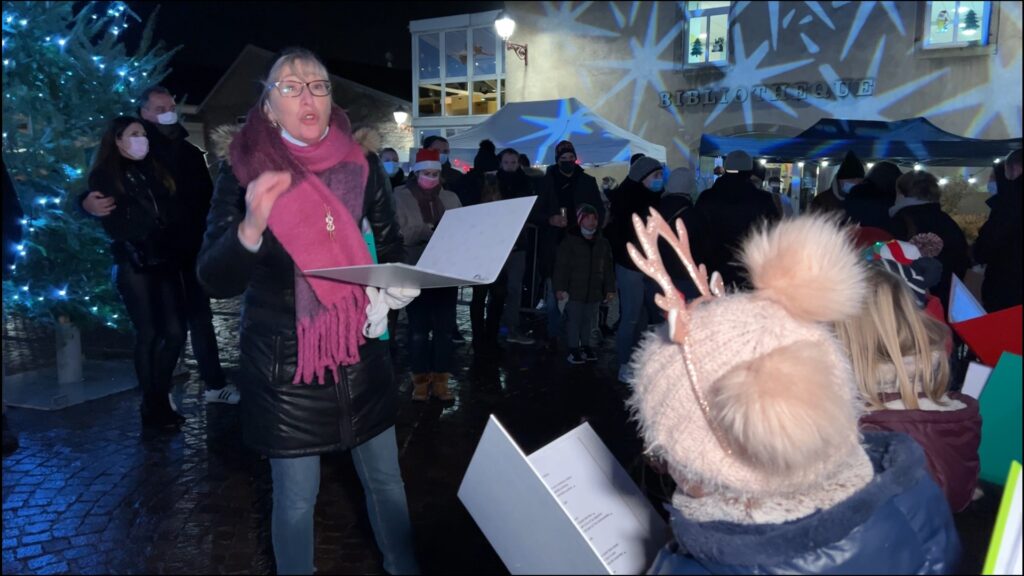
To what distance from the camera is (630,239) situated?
19.2 feet

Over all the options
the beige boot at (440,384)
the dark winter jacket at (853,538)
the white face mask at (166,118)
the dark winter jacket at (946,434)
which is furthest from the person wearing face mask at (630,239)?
the dark winter jacket at (853,538)

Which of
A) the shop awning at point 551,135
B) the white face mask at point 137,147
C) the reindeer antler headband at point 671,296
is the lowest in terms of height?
the reindeer antler headband at point 671,296

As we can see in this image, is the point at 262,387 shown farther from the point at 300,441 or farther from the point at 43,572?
the point at 43,572

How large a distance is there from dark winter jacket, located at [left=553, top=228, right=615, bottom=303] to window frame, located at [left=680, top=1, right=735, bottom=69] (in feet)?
13.2

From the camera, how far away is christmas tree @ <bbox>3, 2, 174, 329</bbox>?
16.2 ft

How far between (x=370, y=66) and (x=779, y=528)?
35189 mm

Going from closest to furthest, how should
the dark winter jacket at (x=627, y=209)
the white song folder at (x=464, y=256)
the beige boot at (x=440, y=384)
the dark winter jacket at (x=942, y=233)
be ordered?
1. the white song folder at (x=464, y=256)
2. the dark winter jacket at (x=942, y=233)
3. the beige boot at (x=440, y=384)
4. the dark winter jacket at (x=627, y=209)

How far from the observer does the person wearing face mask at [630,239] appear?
562cm

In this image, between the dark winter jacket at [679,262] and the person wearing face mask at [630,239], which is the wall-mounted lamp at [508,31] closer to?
the person wearing face mask at [630,239]

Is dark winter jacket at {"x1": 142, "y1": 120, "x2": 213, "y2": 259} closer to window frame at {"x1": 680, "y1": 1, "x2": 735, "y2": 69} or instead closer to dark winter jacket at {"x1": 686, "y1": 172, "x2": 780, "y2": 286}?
dark winter jacket at {"x1": 686, "y1": 172, "x2": 780, "y2": 286}

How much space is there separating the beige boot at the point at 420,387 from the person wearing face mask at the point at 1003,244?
375cm

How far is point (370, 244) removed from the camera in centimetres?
236

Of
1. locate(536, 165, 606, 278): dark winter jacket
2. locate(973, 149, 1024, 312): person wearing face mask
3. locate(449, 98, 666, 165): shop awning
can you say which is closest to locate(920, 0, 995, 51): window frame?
locate(449, 98, 666, 165): shop awning

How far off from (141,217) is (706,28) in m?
9.81
